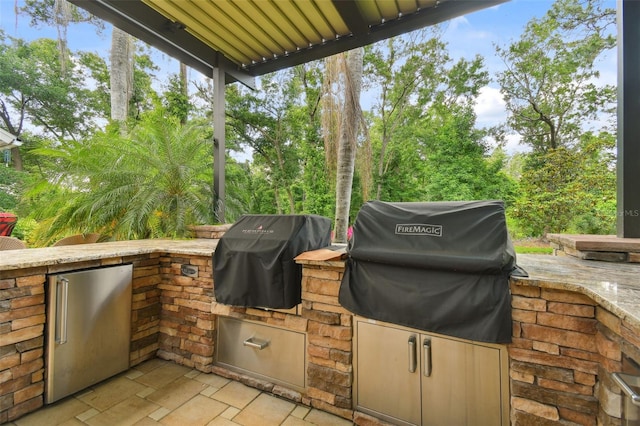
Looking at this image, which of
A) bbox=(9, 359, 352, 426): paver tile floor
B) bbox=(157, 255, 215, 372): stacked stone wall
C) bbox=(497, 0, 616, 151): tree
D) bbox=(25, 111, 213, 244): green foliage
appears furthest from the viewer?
bbox=(497, 0, 616, 151): tree

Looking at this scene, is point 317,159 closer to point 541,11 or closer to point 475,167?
point 475,167

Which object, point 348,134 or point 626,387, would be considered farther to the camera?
point 348,134

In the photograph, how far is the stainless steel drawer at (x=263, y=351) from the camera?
1896mm

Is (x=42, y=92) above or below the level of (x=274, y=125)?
above

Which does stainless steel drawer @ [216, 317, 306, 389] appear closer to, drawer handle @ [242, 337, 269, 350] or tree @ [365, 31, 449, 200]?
drawer handle @ [242, 337, 269, 350]

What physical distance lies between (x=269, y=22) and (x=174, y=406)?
132 inches

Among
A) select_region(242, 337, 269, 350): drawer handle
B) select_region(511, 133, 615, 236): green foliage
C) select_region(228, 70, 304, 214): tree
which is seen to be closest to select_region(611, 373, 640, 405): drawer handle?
select_region(242, 337, 269, 350): drawer handle

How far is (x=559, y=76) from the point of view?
584 cm

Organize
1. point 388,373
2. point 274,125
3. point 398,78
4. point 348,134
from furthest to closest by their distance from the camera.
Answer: point 274,125 → point 398,78 → point 348,134 → point 388,373

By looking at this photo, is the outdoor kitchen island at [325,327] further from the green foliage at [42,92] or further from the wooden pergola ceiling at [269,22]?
the green foliage at [42,92]

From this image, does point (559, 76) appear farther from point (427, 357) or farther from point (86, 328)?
point (86, 328)

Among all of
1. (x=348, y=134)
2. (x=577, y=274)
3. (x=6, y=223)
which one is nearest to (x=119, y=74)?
(x=6, y=223)

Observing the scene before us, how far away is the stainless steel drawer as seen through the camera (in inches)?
74.6

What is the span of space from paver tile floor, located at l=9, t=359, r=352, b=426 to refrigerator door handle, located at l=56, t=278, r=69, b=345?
0.48 m
